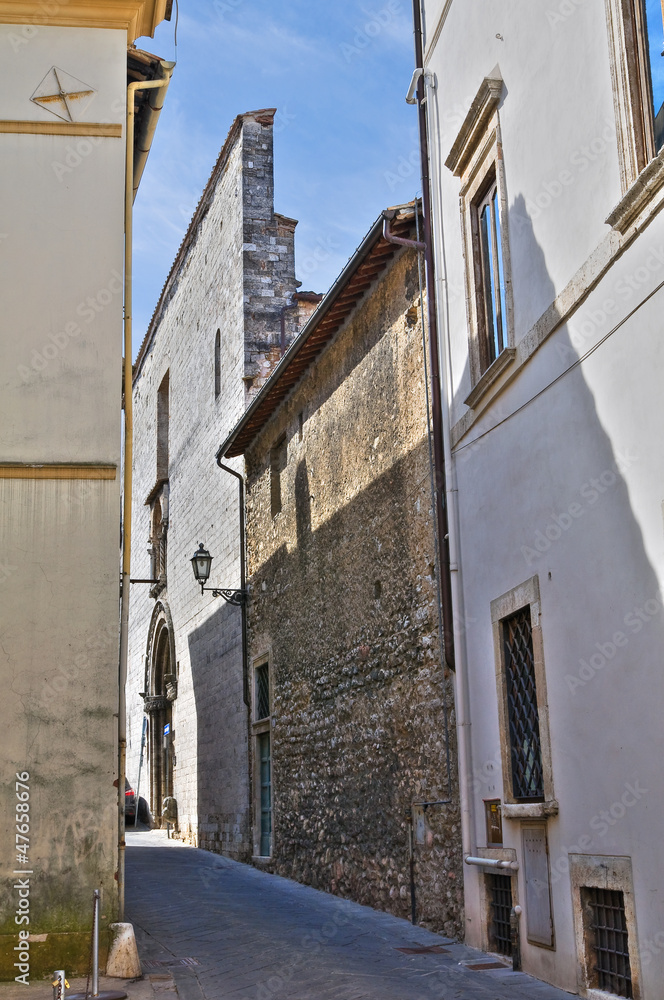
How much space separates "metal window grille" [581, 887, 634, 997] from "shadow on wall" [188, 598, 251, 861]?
8.97 metres

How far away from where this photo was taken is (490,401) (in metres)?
7.54

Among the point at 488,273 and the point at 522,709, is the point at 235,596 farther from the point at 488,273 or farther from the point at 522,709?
the point at 522,709

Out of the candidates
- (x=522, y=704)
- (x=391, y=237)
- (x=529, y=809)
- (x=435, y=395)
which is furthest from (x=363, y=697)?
(x=391, y=237)

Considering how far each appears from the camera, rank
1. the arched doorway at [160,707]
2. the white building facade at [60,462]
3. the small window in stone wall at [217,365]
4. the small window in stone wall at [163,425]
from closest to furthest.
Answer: the white building facade at [60,462], the small window in stone wall at [217,365], the arched doorway at [160,707], the small window in stone wall at [163,425]

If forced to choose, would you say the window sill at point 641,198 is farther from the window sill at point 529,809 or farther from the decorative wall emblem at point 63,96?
the decorative wall emblem at point 63,96

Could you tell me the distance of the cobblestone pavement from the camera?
600cm

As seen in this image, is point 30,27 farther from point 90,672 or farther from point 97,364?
point 90,672

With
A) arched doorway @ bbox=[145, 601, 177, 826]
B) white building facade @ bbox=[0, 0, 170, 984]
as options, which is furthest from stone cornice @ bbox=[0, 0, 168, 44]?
arched doorway @ bbox=[145, 601, 177, 826]

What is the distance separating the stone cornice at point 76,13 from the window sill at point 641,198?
12.6 ft

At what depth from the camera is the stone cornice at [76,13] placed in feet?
24.1

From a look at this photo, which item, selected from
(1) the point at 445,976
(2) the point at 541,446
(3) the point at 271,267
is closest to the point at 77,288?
(2) the point at 541,446

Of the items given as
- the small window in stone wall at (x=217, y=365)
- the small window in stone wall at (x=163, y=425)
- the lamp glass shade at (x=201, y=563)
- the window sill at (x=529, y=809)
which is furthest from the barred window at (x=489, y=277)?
the small window in stone wall at (x=163, y=425)

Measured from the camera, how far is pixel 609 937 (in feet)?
18.4

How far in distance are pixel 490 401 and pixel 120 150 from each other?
9.80ft
